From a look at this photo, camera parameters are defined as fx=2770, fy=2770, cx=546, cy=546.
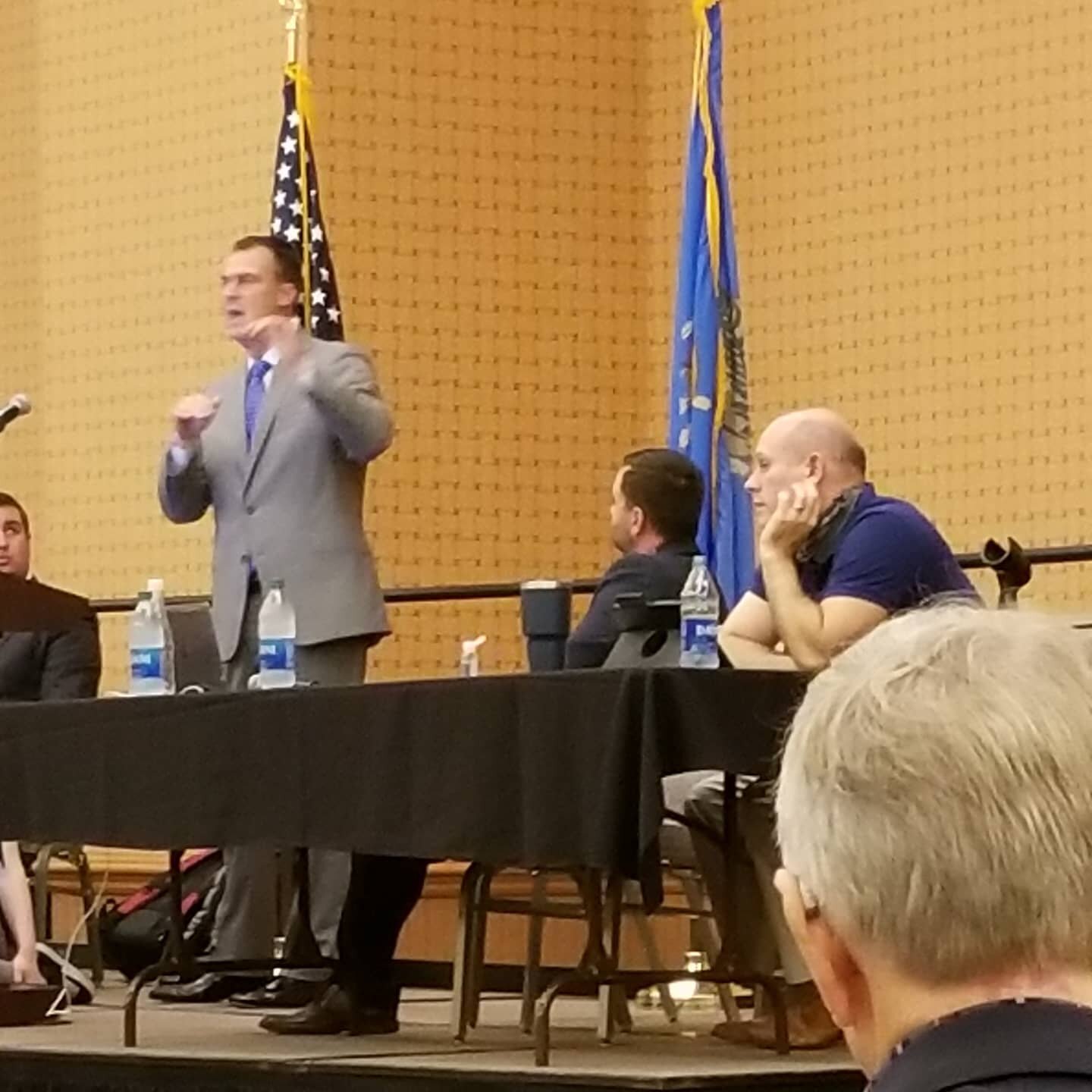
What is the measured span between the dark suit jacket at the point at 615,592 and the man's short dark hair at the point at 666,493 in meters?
0.11

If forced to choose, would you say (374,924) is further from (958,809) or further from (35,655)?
(958,809)

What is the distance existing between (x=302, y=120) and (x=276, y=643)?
283cm

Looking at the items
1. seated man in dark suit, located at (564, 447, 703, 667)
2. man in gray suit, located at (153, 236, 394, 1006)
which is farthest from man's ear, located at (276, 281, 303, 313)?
seated man in dark suit, located at (564, 447, 703, 667)

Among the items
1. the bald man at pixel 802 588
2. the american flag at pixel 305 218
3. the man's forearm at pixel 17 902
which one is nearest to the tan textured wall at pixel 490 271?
the american flag at pixel 305 218

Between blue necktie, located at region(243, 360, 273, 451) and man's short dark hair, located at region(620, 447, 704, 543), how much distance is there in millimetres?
810

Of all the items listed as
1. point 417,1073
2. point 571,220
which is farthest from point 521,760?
point 571,220

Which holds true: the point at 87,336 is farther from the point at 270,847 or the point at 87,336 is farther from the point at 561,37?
the point at 270,847

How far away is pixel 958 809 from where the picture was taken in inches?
42.2

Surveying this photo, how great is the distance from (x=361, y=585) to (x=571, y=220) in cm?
327

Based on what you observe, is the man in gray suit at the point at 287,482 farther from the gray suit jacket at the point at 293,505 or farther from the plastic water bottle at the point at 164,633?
the plastic water bottle at the point at 164,633

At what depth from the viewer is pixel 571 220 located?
8.48 metres

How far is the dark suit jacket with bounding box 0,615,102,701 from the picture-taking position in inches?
259

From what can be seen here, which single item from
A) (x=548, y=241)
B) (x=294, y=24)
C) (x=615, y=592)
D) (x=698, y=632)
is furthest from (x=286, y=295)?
(x=548, y=241)

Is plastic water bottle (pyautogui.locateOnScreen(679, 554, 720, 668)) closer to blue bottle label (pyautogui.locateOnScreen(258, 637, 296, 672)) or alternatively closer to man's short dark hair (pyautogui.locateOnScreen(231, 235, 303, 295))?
blue bottle label (pyautogui.locateOnScreen(258, 637, 296, 672))
